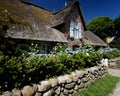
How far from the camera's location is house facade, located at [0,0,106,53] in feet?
52.6

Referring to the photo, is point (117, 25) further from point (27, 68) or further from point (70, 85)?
point (27, 68)

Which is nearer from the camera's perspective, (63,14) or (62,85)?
(62,85)

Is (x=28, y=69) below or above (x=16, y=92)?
above

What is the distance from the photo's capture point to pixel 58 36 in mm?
18766

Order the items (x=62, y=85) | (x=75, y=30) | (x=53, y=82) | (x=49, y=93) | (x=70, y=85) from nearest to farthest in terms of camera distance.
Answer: (x=49, y=93) → (x=53, y=82) → (x=62, y=85) → (x=70, y=85) → (x=75, y=30)

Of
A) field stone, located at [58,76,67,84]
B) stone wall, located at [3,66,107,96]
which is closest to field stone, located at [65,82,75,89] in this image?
stone wall, located at [3,66,107,96]

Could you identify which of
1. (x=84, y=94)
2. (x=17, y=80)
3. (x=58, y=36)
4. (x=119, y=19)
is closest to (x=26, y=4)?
(x=58, y=36)

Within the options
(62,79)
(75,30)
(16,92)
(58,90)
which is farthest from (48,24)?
(16,92)

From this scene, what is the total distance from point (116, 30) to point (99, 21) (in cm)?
584

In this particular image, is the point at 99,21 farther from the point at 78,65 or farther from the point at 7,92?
the point at 7,92

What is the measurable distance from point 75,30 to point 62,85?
15692 mm

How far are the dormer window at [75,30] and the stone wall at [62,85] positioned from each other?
1197 cm

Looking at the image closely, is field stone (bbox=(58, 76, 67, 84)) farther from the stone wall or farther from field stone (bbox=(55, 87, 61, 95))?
field stone (bbox=(55, 87, 61, 95))

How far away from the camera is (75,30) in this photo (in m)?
21.3
